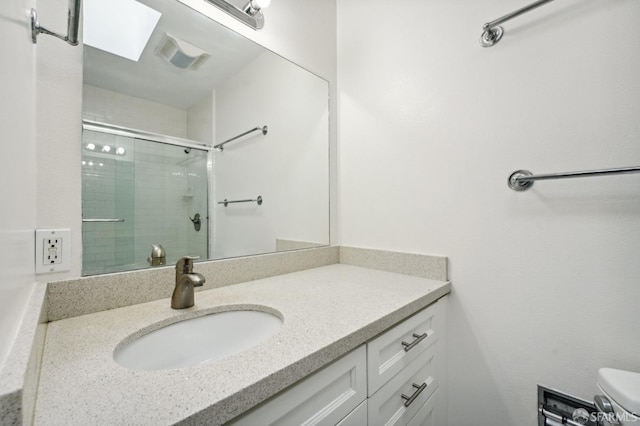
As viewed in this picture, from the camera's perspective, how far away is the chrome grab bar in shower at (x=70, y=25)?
1.95ft

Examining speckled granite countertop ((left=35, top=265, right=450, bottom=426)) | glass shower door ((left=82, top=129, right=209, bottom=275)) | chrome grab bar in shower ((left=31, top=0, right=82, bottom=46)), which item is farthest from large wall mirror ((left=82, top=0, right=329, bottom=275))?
speckled granite countertop ((left=35, top=265, right=450, bottom=426))

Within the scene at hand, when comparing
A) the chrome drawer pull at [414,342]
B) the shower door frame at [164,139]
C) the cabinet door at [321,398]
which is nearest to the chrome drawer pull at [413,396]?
the chrome drawer pull at [414,342]

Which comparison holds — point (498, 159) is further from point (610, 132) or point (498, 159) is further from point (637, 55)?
point (637, 55)

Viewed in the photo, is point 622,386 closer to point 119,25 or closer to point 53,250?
point 53,250

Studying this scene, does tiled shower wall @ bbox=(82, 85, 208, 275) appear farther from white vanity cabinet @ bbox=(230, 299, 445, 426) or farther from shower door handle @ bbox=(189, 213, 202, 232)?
white vanity cabinet @ bbox=(230, 299, 445, 426)

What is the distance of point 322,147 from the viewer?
1.50 m

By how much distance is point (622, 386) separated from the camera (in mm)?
673

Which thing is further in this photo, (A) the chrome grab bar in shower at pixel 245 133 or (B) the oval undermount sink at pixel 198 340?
(A) the chrome grab bar in shower at pixel 245 133

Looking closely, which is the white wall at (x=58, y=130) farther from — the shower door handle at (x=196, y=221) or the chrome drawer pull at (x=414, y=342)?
the chrome drawer pull at (x=414, y=342)

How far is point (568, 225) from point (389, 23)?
1140 millimetres

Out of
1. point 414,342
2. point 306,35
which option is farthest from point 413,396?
point 306,35

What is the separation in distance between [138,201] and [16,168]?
0.43 metres

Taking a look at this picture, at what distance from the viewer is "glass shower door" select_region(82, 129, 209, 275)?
79 centimetres

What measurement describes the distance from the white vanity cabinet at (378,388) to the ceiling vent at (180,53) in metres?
1.15
